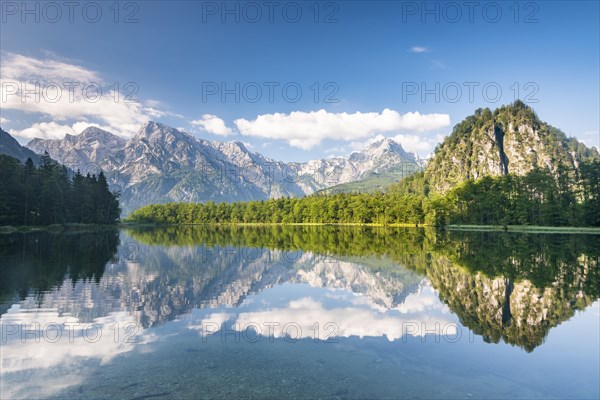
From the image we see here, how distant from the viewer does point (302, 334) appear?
17828mm

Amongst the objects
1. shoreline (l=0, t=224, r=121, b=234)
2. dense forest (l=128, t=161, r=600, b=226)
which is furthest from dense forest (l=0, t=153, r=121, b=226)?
dense forest (l=128, t=161, r=600, b=226)

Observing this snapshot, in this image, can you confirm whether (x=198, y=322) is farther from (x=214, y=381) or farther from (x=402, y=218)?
(x=402, y=218)

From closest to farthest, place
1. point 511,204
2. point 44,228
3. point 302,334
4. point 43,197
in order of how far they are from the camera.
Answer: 1. point 302,334
2. point 43,197
3. point 44,228
4. point 511,204

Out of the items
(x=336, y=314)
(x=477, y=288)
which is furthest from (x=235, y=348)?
(x=477, y=288)

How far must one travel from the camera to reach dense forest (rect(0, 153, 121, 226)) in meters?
97.8

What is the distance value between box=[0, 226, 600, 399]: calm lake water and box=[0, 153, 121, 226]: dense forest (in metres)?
81.1

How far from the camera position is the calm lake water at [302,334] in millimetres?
11883

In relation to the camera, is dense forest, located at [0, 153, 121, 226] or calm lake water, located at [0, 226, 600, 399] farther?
dense forest, located at [0, 153, 121, 226]

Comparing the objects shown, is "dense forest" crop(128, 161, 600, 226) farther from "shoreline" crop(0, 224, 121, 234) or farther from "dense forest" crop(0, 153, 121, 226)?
"shoreline" crop(0, 224, 121, 234)

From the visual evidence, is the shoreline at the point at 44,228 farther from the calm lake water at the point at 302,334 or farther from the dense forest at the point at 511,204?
the dense forest at the point at 511,204

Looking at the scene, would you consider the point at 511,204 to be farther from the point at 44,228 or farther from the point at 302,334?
the point at 44,228

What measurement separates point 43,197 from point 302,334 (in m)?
117

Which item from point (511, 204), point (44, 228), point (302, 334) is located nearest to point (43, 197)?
point (44, 228)

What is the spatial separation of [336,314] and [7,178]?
11259 cm
